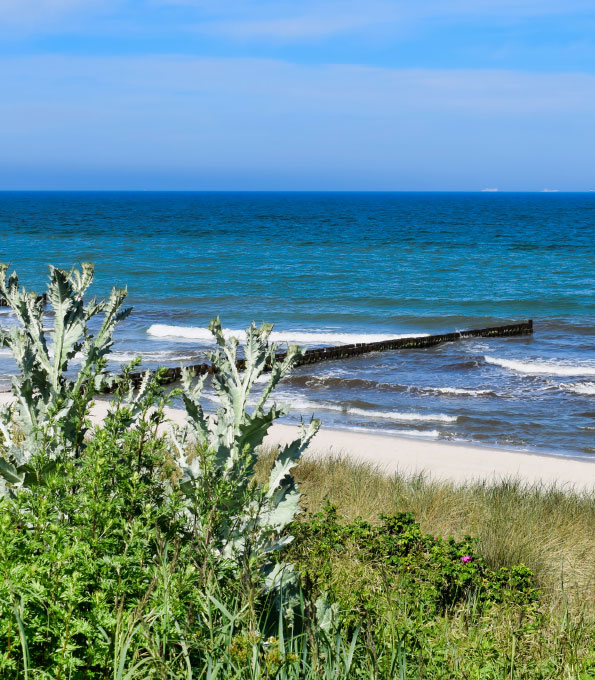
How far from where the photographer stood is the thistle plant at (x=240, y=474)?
368cm

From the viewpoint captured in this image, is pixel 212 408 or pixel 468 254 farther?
pixel 468 254

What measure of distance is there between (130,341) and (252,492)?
74.1ft

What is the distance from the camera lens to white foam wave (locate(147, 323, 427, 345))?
88.1ft

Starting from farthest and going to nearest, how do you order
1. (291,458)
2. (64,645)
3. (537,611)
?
(537,611) → (291,458) → (64,645)

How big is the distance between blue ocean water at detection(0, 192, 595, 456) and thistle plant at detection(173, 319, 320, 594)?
1.96m

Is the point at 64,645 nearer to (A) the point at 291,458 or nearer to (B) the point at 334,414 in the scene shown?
(A) the point at 291,458

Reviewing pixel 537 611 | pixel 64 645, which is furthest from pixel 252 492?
pixel 537 611

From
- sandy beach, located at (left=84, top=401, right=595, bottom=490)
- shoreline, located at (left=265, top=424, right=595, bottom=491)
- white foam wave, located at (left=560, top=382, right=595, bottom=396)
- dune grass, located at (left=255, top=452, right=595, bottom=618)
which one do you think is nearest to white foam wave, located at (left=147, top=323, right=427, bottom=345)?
white foam wave, located at (left=560, top=382, right=595, bottom=396)

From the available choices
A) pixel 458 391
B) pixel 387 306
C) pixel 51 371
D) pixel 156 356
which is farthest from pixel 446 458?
pixel 387 306

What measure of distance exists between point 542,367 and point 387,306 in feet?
A: 46.2

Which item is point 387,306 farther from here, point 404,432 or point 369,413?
point 404,432

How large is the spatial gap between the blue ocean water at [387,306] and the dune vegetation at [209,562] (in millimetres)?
1629

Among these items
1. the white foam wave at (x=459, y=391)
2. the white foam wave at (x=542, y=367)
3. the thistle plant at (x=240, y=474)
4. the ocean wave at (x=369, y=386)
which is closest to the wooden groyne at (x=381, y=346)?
the ocean wave at (x=369, y=386)

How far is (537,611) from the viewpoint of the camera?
515 cm
